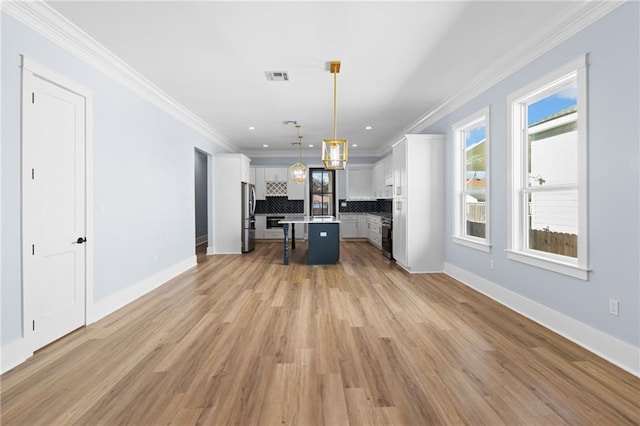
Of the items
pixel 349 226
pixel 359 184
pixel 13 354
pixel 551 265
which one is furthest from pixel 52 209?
pixel 359 184

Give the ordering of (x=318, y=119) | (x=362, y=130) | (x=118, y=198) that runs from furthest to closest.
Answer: (x=362, y=130)
(x=318, y=119)
(x=118, y=198)

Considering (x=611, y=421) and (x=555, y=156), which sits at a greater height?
(x=555, y=156)

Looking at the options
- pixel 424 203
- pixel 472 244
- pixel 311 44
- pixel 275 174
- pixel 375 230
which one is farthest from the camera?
pixel 275 174

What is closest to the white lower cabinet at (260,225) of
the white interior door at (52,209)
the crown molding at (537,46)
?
the crown molding at (537,46)

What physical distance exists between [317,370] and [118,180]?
310 centimetres

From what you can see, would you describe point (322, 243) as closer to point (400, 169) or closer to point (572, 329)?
point (400, 169)

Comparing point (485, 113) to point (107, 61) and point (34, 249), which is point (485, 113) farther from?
point (34, 249)

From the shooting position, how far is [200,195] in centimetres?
893

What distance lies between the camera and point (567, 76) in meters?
2.70

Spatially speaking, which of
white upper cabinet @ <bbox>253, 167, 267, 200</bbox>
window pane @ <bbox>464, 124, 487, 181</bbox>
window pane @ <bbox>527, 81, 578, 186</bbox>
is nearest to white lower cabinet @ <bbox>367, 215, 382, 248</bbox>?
window pane @ <bbox>464, 124, 487, 181</bbox>

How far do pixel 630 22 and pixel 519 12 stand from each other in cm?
75

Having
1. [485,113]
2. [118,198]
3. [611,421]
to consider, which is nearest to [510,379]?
[611,421]

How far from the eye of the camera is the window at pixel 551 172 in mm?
2551

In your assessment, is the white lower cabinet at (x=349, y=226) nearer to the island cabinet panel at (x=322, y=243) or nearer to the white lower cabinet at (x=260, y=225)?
the white lower cabinet at (x=260, y=225)
